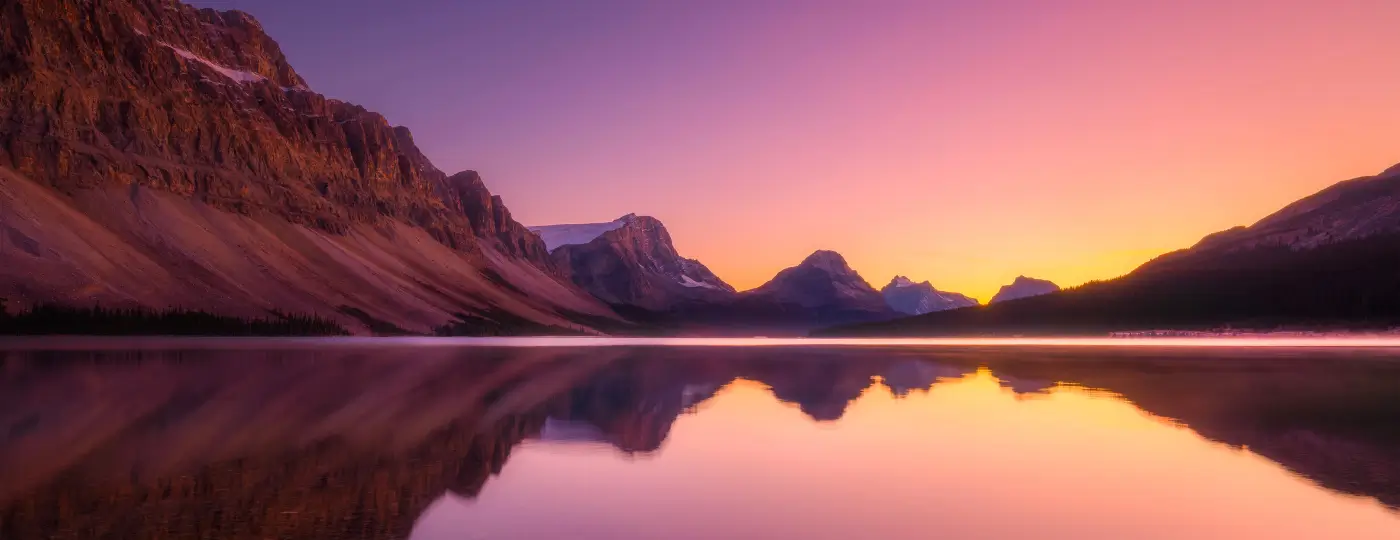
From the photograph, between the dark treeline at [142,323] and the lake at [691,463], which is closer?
the lake at [691,463]

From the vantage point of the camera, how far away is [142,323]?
494 ft

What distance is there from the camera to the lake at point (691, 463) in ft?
46.8

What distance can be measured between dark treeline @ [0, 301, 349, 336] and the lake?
117760mm

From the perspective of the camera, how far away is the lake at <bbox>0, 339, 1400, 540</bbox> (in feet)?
46.8

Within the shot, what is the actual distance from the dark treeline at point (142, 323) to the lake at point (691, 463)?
118 m

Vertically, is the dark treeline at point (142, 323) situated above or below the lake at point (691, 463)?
above

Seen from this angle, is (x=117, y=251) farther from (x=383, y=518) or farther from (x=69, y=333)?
(x=383, y=518)

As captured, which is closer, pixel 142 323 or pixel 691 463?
pixel 691 463

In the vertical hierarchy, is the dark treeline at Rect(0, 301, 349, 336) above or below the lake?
above

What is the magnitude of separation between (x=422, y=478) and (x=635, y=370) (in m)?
41.6

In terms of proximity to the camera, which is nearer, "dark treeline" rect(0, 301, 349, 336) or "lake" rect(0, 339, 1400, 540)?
"lake" rect(0, 339, 1400, 540)

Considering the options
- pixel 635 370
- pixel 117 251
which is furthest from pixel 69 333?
pixel 635 370

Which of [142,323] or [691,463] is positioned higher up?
[142,323]

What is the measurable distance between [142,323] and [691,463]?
15982cm
